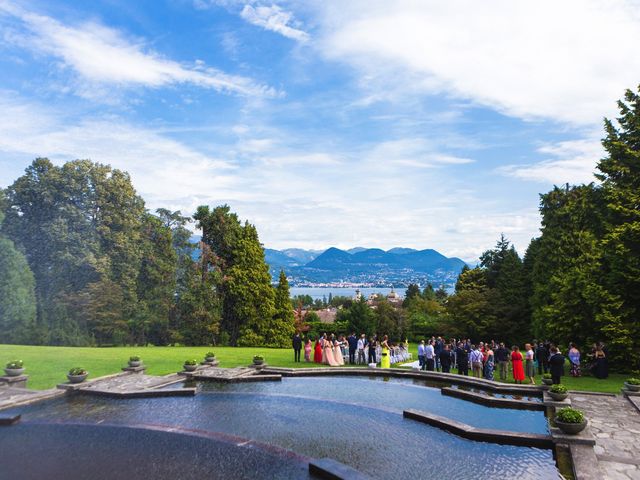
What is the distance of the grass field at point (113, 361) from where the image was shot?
18805 millimetres

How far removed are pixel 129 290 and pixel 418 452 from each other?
1368 inches

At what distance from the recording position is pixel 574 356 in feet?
65.9

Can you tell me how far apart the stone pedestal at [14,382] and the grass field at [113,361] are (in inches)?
14.2

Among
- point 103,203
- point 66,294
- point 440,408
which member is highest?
point 103,203

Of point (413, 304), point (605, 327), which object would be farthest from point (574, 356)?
point (413, 304)

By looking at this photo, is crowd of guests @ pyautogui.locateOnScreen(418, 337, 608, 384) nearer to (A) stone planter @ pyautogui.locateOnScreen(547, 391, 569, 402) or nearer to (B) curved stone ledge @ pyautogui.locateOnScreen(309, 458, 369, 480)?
(A) stone planter @ pyautogui.locateOnScreen(547, 391, 569, 402)

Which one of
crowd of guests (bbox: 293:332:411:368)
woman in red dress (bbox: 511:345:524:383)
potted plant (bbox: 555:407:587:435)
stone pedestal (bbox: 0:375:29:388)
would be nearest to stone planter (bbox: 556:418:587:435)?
potted plant (bbox: 555:407:587:435)

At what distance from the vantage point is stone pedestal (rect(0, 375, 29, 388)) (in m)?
17.5

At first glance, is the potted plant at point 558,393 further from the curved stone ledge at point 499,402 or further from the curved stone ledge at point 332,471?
the curved stone ledge at point 332,471

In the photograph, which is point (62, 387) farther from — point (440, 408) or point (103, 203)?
point (103, 203)

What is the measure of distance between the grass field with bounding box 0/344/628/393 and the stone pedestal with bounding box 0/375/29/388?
36 cm

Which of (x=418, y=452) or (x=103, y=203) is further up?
(x=103, y=203)

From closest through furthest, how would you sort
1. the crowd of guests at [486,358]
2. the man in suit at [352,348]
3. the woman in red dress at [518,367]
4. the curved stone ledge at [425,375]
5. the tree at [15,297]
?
the curved stone ledge at [425,375]
the woman in red dress at [518,367]
the crowd of guests at [486,358]
the man in suit at [352,348]
the tree at [15,297]

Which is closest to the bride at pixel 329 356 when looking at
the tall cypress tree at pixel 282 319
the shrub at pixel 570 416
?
the shrub at pixel 570 416
